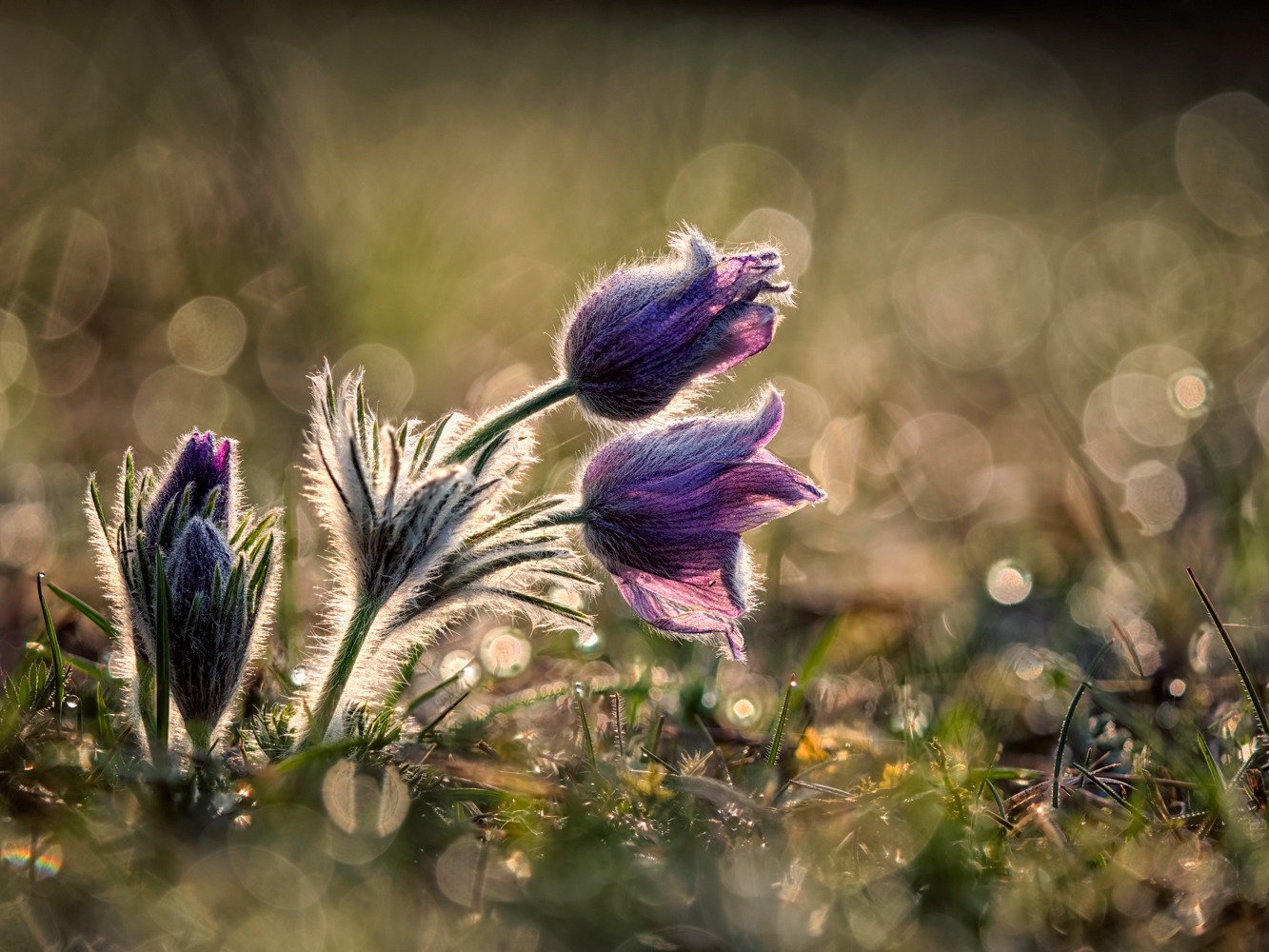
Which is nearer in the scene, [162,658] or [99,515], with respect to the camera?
[162,658]

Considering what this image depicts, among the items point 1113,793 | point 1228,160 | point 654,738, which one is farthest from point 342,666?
point 1228,160

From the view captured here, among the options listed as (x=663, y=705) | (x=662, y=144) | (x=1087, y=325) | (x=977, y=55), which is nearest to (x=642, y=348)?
(x=663, y=705)

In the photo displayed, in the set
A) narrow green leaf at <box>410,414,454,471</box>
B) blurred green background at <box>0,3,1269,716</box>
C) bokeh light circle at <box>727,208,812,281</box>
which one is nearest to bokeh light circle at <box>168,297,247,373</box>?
blurred green background at <box>0,3,1269,716</box>

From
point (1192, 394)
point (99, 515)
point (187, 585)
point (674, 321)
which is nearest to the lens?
point (187, 585)

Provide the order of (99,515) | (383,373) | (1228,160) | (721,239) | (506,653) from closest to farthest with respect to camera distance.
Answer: (99,515)
(506,653)
(383,373)
(721,239)
(1228,160)

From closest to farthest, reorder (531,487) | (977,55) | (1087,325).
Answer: (531,487), (1087,325), (977,55)

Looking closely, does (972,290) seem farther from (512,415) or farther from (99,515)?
(99,515)

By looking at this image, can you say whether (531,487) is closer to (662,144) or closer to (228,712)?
(228,712)

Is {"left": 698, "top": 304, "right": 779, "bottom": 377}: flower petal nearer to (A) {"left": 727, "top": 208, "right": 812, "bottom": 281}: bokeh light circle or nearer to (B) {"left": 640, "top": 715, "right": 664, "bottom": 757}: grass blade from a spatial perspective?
(B) {"left": 640, "top": 715, "right": 664, "bottom": 757}: grass blade
